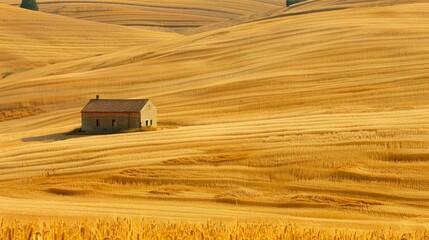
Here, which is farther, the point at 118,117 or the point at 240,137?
the point at 118,117

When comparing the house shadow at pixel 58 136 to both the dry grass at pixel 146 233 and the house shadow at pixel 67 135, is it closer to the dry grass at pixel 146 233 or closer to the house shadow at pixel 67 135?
the house shadow at pixel 67 135

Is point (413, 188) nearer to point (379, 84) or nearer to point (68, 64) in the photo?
point (379, 84)

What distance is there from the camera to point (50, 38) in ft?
229

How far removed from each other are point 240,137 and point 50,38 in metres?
43.7

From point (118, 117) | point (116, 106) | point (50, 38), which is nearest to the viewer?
point (118, 117)

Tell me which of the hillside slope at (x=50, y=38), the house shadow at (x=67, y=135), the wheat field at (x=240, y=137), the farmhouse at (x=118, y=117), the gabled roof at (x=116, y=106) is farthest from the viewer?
the hillside slope at (x=50, y=38)

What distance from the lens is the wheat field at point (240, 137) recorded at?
19531 millimetres

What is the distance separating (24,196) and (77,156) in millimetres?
4484

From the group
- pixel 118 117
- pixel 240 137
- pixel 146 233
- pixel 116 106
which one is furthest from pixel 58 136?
pixel 146 233

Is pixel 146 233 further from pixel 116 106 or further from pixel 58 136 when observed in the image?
pixel 116 106

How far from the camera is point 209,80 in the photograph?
44.5 m

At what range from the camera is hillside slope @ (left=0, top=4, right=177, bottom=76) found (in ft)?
207

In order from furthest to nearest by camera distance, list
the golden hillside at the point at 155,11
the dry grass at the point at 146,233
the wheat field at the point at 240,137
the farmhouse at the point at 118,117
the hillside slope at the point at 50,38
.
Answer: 1. the golden hillside at the point at 155,11
2. the hillside slope at the point at 50,38
3. the farmhouse at the point at 118,117
4. the wheat field at the point at 240,137
5. the dry grass at the point at 146,233

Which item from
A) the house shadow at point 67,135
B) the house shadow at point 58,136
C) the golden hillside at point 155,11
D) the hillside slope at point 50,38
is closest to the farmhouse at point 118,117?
the house shadow at point 67,135
